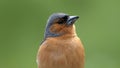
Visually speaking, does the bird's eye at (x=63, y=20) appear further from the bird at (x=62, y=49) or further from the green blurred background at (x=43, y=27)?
the green blurred background at (x=43, y=27)

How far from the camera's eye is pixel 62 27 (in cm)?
1104

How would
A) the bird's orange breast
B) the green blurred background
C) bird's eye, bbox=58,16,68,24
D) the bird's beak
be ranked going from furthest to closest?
the green blurred background
bird's eye, bbox=58,16,68,24
the bird's beak
the bird's orange breast

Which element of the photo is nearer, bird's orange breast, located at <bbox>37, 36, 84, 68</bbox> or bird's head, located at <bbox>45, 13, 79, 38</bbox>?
bird's orange breast, located at <bbox>37, 36, 84, 68</bbox>

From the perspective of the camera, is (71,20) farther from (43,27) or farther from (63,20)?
(43,27)

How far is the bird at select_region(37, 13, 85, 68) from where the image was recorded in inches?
422

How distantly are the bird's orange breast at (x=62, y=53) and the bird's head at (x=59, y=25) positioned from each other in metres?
0.15

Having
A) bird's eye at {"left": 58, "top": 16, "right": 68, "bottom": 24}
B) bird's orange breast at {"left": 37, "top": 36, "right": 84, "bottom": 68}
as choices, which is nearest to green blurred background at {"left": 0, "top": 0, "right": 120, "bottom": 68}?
bird's eye at {"left": 58, "top": 16, "right": 68, "bottom": 24}

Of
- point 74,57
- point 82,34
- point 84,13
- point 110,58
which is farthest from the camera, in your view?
point 84,13

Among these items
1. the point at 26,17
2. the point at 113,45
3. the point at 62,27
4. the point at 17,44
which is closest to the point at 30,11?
the point at 26,17

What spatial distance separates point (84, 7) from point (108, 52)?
7.53 feet

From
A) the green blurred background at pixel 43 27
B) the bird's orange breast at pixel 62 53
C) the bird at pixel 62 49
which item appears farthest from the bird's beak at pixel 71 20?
the green blurred background at pixel 43 27

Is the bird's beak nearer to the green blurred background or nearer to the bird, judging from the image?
the bird

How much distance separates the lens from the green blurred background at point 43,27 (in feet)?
49.5

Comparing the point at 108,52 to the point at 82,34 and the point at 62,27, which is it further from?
the point at 62,27
